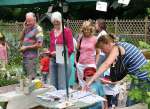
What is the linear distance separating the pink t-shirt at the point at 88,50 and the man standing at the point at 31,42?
75 centimetres

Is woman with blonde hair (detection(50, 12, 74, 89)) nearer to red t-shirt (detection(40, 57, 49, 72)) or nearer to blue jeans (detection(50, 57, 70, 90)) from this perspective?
blue jeans (detection(50, 57, 70, 90))

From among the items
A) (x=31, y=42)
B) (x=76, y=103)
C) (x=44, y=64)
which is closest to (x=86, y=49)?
(x=31, y=42)

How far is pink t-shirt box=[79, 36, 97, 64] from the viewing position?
838 centimetres

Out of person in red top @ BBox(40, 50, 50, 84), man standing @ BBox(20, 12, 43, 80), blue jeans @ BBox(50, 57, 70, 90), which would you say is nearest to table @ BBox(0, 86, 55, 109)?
blue jeans @ BBox(50, 57, 70, 90)

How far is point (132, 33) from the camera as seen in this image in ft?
45.9

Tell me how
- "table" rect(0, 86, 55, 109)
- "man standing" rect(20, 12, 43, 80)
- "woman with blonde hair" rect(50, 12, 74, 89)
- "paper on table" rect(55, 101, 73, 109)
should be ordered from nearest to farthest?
"paper on table" rect(55, 101, 73, 109) < "table" rect(0, 86, 55, 109) < "woman with blonde hair" rect(50, 12, 74, 89) < "man standing" rect(20, 12, 43, 80)

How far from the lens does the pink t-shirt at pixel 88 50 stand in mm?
8375

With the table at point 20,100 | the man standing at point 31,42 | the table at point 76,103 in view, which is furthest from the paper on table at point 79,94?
the man standing at point 31,42

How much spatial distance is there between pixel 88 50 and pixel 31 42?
102cm

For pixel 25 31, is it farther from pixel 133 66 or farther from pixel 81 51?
pixel 133 66

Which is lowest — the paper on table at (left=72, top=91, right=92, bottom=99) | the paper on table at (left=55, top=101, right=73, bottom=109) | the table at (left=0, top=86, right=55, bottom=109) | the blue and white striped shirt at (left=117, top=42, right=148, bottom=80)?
the table at (left=0, top=86, right=55, bottom=109)

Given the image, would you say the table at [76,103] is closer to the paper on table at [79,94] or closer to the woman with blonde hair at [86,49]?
the paper on table at [79,94]

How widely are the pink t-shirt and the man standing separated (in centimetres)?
75

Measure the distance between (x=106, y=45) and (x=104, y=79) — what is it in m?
1.97
